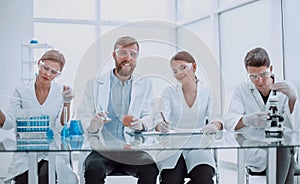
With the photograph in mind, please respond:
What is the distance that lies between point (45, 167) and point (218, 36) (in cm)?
339

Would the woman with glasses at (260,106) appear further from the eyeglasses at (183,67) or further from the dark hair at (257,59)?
the eyeglasses at (183,67)

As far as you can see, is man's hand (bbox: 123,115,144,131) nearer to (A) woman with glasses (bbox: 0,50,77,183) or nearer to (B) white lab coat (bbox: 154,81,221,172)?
(B) white lab coat (bbox: 154,81,221,172)

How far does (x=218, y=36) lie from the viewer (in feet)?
16.9

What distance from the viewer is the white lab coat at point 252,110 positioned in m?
2.34

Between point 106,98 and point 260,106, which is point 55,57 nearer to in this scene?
point 106,98

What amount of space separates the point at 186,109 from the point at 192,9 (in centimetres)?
361

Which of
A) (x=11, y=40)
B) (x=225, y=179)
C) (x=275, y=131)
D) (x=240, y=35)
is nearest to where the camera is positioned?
(x=275, y=131)

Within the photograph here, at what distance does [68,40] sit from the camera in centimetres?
576

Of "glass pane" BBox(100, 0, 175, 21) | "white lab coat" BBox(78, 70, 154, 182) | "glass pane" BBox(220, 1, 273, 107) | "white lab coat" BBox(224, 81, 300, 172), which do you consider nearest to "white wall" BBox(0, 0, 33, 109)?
"glass pane" BBox(100, 0, 175, 21)

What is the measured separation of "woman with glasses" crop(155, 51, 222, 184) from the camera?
2.21 metres

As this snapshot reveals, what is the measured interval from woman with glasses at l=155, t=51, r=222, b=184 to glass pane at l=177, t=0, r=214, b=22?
294cm

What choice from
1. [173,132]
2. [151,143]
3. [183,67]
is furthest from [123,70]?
[151,143]

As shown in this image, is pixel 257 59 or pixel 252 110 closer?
pixel 257 59

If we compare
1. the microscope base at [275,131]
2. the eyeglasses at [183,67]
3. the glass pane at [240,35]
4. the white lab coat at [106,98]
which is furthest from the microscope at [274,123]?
the glass pane at [240,35]
